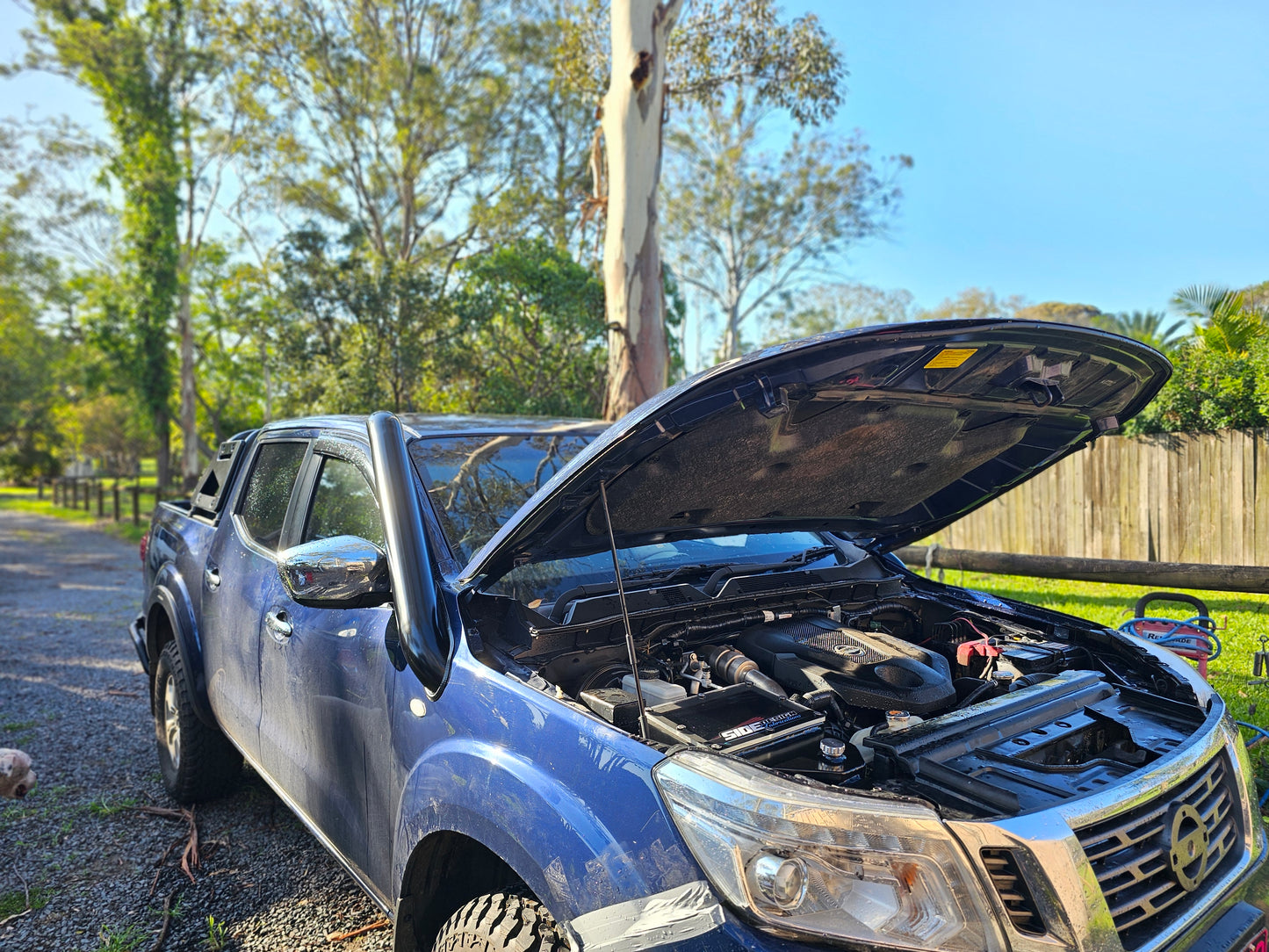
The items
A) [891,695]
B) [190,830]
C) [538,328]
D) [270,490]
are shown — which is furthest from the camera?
[538,328]

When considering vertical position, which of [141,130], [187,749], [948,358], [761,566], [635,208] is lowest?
[187,749]

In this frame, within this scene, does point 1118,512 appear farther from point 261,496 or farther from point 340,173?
point 340,173

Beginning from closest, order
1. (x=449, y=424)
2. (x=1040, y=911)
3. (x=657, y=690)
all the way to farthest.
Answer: (x=1040, y=911)
(x=657, y=690)
(x=449, y=424)

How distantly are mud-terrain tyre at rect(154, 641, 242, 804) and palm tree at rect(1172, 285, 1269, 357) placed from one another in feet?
31.5

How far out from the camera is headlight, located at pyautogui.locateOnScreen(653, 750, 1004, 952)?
1380 mm

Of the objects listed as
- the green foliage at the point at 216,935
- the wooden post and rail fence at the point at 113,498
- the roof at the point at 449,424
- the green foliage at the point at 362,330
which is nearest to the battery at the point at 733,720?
the roof at the point at 449,424

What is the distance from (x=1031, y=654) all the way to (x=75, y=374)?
35.1 m

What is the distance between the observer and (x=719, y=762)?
1.53 m

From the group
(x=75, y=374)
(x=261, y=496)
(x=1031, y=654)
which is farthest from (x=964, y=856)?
(x=75, y=374)

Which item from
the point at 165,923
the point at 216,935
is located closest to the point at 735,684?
the point at 216,935

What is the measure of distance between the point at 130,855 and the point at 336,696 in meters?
1.97

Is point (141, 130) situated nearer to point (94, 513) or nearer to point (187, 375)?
point (187, 375)

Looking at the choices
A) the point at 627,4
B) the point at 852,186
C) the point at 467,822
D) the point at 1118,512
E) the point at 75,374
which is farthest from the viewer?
the point at 75,374

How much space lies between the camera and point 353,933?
2.97 meters
